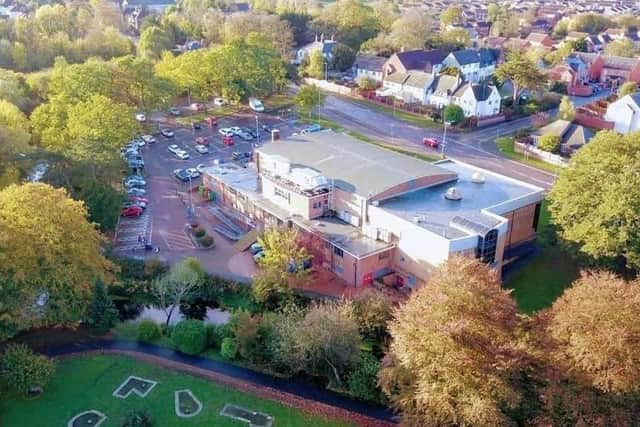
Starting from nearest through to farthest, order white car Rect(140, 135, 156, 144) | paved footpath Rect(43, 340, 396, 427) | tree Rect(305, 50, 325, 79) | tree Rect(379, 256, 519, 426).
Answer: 1. tree Rect(379, 256, 519, 426)
2. paved footpath Rect(43, 340, 396, 427)
3. white car Rect(140, 135, 156, 144)
4. tree Rect(305, 50, 325, 79)

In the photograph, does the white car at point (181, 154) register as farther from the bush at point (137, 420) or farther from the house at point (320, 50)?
the house at point (320, 50)

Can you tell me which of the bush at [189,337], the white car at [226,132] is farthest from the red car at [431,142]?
the bush at [189,337]

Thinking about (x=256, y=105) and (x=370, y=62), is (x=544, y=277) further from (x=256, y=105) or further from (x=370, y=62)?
(x=370, y=62)

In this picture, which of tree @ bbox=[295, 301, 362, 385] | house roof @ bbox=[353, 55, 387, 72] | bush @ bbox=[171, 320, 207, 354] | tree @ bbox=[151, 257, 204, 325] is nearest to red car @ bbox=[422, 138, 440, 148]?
house roof @ bbox=[353, 55, 387, 72]

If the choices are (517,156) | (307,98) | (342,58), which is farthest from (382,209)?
(342,58)

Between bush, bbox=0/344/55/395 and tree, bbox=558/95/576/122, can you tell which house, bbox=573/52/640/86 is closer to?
tree, bbox=558/95/576/122

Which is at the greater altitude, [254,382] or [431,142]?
[431,142]

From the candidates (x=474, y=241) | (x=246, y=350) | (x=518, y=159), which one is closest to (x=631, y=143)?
(x=474, y=241)
